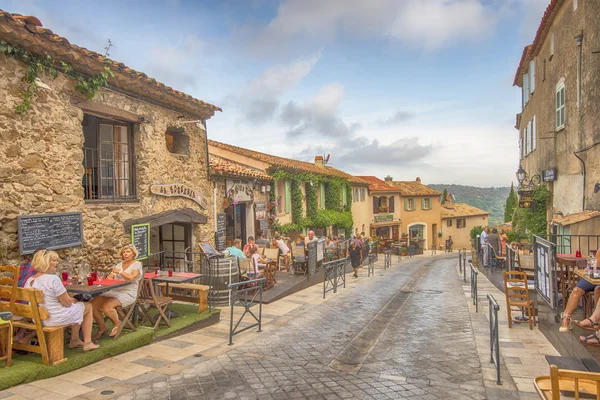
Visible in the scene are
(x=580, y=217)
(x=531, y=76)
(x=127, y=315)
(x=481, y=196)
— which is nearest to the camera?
(x=127, y=315)

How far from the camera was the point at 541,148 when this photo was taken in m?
15.7

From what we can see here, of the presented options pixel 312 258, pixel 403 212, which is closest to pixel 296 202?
pixel 312 258

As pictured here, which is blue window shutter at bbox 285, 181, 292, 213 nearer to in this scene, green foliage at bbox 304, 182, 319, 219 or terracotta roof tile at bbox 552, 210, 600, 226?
green foliage at bbox 304, 182, 319, 219

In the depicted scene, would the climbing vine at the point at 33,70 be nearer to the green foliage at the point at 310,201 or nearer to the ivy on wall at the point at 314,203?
the ivy on wall at the point at 314,203

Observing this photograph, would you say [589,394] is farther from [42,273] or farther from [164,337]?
[42,273]

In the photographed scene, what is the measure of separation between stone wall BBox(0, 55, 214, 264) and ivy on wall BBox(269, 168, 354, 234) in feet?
29.5

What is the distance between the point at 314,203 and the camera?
2391 cm

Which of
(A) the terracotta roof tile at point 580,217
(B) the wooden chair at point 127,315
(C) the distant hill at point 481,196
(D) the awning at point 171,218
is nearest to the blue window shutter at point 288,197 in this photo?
(D) the awning at point 171,218

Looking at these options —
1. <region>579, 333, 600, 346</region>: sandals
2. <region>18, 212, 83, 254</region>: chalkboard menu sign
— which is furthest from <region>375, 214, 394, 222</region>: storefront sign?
<region>579, 333, 600, 346</region>: sandals

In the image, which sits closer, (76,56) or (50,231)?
(50,231)

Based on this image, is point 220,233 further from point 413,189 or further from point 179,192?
point 413,189

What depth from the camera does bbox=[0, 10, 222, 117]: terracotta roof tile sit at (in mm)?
6508

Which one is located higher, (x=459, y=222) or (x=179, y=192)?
(x=179, y=192)

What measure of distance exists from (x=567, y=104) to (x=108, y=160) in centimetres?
1240
